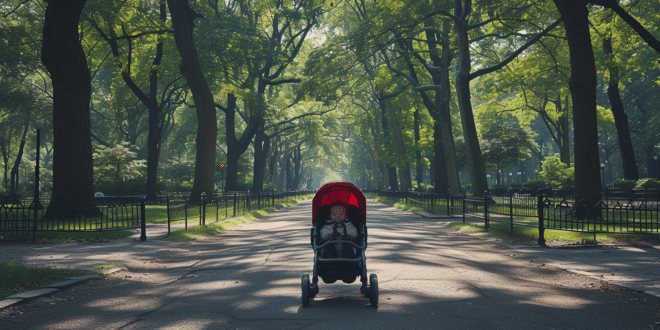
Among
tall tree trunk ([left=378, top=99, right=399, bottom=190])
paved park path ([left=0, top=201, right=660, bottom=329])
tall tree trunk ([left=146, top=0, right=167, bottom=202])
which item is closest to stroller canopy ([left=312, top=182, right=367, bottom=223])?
paved park path ([left=0, top=201, right=660, bottom=329])

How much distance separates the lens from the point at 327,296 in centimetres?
741

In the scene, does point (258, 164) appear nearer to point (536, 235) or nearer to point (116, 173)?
point (116, 173)

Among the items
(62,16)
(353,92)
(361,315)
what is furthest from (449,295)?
(353,92)

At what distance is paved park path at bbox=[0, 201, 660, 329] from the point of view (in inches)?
235

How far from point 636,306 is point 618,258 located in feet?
14.9

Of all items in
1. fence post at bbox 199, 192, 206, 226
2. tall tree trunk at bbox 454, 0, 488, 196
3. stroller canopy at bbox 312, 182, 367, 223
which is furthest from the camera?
tall tree trunk at bbox 454, 0, 488, 196

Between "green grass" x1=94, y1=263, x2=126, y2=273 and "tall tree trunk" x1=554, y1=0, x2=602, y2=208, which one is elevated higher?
"tall tree trunk" x1=554, y1=0, x2=602, y2=208

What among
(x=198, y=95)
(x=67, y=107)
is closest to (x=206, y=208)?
(x=67, y=107)

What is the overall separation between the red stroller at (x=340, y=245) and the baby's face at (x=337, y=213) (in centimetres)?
5

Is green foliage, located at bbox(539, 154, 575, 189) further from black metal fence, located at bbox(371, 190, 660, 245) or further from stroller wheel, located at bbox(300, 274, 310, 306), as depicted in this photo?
stroller wheel, located at bbox(300, 274, 310, 306)

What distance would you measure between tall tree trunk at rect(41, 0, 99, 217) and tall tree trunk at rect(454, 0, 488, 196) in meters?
15.7

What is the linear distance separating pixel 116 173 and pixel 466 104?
24487 millimetres

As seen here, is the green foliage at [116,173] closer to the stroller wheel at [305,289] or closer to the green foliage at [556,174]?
the green foliage at [556,174]

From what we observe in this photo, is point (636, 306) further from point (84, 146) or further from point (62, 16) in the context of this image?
point (62, 16)
